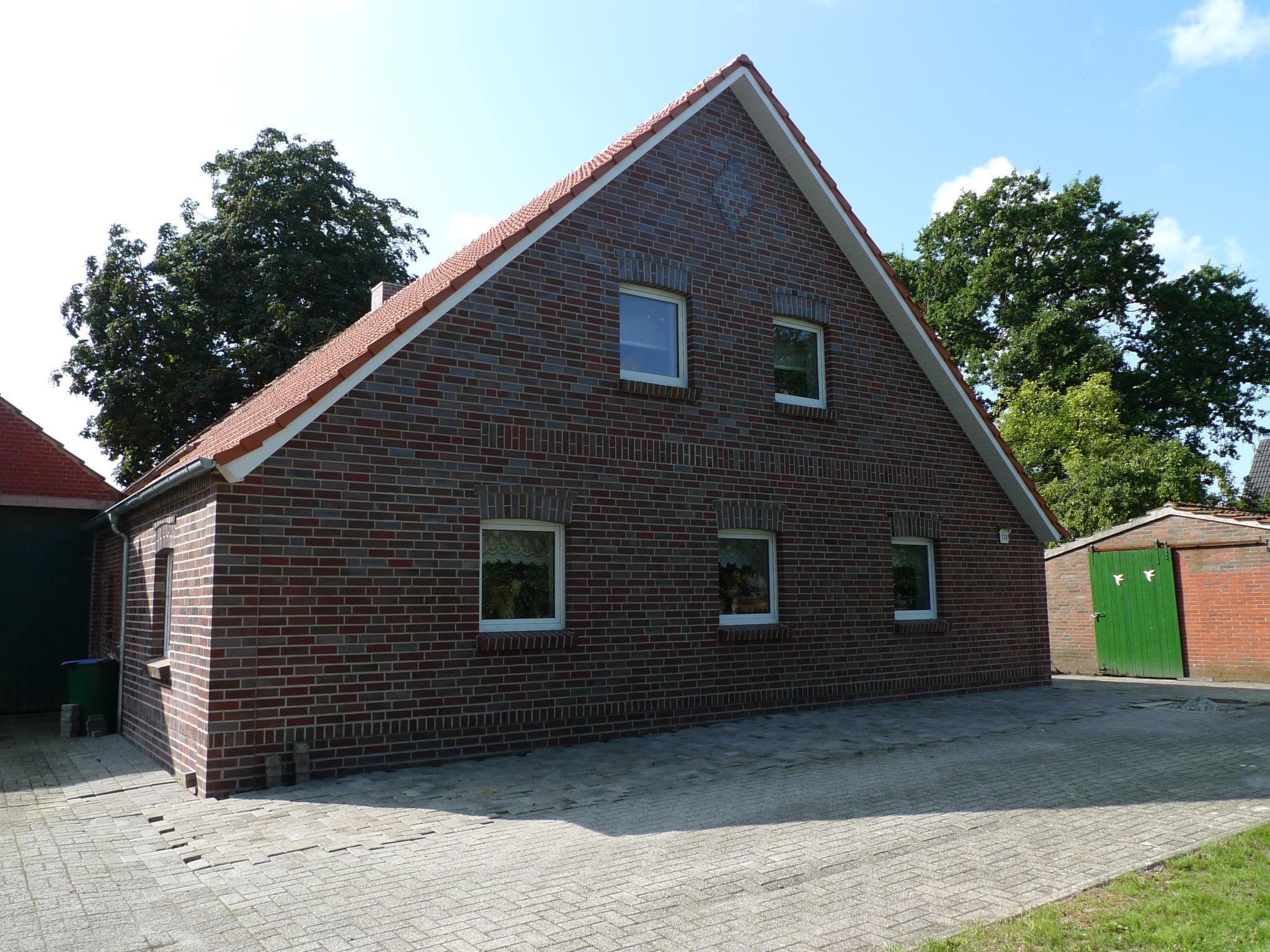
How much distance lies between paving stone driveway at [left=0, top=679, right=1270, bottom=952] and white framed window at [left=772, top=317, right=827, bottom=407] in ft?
14.9

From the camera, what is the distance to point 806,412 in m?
12.0

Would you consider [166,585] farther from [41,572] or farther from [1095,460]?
[1095,460]

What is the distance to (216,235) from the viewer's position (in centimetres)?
2333

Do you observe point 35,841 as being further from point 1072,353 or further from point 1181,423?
point 1181,423

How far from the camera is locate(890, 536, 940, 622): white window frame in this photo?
13.1 metres

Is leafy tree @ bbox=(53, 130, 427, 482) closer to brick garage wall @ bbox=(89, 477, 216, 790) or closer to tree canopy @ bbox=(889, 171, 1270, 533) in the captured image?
brick garage wall @ bbox=(89, 477, 216, 790)

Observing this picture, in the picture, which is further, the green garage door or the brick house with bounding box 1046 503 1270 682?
the green garage door

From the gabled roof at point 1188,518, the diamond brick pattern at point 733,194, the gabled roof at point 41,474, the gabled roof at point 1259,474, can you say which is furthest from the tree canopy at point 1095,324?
the gabled roof at point 41,474

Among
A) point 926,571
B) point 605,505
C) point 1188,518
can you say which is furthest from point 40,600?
point 1188,518

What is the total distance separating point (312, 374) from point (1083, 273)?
103ft

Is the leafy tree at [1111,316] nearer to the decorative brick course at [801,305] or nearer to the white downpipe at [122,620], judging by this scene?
the decorative brick course at [801,305]

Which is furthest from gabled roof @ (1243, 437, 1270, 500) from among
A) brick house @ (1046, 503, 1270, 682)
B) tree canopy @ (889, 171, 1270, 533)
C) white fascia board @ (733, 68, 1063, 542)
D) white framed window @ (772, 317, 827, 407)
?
white framed window @ (772, 317, 827, 407)

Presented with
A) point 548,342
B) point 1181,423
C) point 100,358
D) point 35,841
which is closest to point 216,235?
point 100,358

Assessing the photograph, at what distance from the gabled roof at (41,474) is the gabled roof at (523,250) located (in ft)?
3.80
